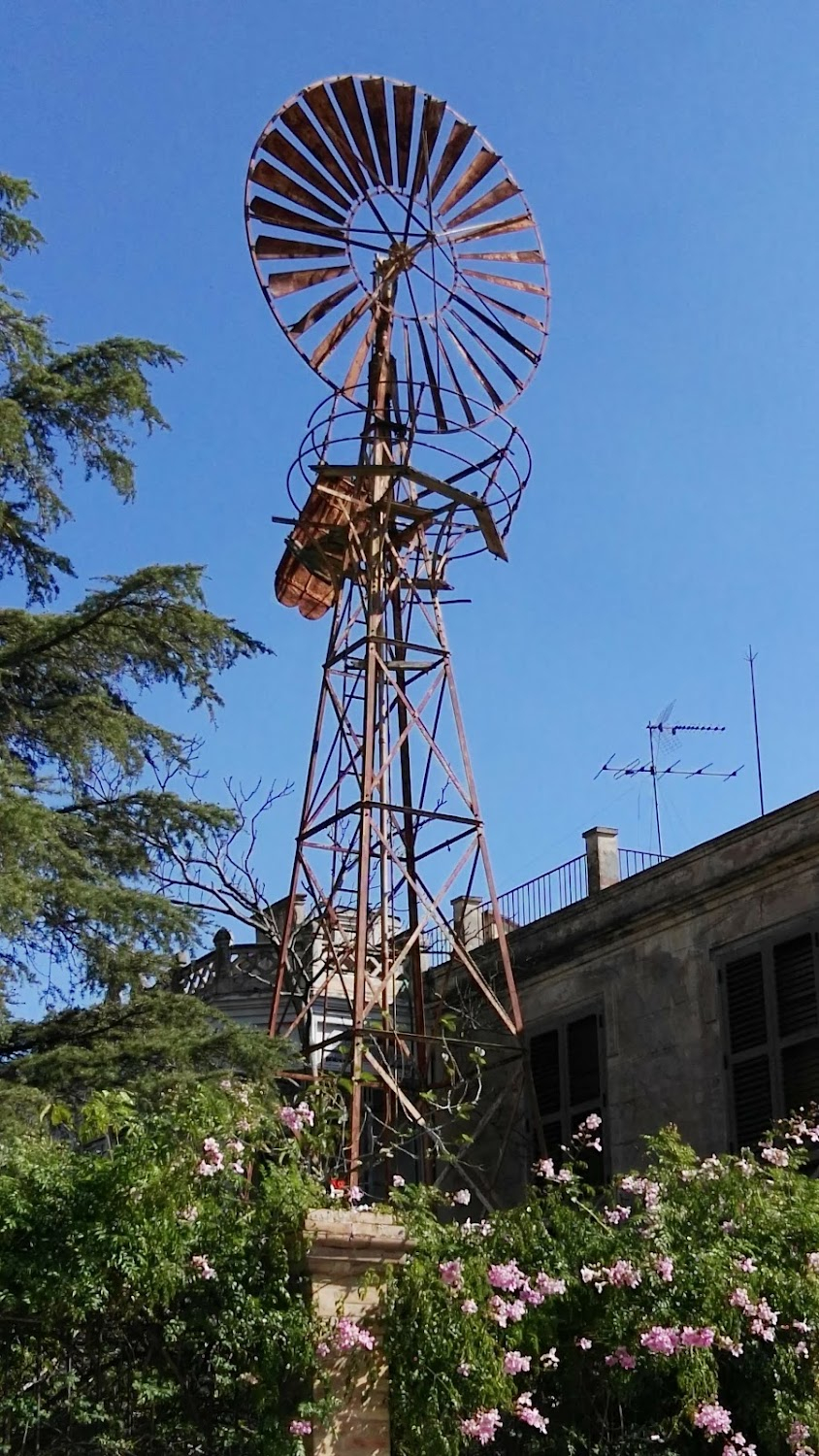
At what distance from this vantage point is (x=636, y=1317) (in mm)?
9164

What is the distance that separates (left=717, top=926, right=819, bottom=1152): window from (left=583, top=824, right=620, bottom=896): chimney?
10.3ft

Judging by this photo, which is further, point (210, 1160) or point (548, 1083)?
point (548, 1083)

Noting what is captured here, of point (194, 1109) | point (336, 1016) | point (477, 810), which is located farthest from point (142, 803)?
point (194, 1109)

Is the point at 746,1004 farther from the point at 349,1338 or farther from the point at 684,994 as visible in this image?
the point at 349,1338

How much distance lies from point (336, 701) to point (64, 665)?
2356mm

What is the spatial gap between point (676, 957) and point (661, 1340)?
6.76 meters

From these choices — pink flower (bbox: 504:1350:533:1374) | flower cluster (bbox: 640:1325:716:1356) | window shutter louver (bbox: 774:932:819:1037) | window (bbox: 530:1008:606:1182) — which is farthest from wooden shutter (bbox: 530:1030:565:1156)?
pink flower (bbox: 504:1350:533:1374)

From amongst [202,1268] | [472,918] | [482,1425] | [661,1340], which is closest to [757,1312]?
[661,1340]

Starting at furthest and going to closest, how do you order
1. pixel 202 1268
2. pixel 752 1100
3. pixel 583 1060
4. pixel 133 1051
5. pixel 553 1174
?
pixel 583 1060 → pixel 752 1100 → pixel 133 1051 → pixel 553 1174 → pixel 202 1268

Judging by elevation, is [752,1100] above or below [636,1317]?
above

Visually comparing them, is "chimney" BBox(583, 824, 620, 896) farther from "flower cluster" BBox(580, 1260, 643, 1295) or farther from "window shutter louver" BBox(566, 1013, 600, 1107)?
"flower cluster" BBox(580, 1260, 643, 1295)

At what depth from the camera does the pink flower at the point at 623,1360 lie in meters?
9.03

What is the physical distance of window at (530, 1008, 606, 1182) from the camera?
15969mm

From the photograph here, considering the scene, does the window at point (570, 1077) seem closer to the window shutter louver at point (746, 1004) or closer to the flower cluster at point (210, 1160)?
the window shutter louver at point (746, 1004)
